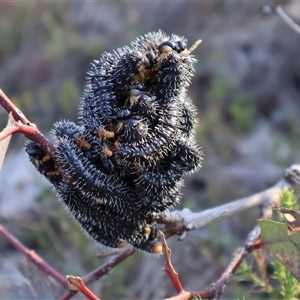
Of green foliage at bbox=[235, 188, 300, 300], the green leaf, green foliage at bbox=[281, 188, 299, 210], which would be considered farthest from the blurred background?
the green leaf

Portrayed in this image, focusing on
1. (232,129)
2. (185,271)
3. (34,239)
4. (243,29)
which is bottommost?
(185,271)

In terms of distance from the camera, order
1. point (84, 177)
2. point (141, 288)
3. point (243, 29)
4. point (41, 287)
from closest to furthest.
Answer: point (84, 177) → point (41, 287) → point (141, 288) → point (243, 29)

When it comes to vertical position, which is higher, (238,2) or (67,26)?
(67,26)

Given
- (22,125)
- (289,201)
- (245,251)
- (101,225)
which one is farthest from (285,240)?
(22,125)

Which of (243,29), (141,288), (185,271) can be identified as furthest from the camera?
(243,29)

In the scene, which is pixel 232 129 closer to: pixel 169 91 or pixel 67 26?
pixel 67 26

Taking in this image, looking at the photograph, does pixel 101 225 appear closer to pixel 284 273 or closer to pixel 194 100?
pixel 284 273

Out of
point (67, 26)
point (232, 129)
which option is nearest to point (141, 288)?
point (232, 129)

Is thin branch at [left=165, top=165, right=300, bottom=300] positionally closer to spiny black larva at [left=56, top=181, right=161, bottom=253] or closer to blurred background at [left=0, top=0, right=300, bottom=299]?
spiny black larva at [left=56, top=181, right=161, bottom=253]
